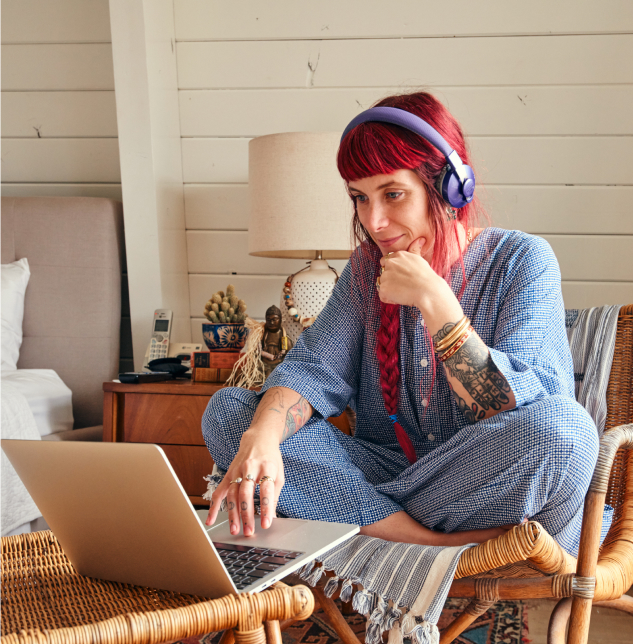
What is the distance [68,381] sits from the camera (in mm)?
1934

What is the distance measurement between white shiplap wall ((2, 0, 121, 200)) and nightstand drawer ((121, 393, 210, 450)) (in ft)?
2.92

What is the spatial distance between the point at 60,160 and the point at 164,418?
110 centimetres

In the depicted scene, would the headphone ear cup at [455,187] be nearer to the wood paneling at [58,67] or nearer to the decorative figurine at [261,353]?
the decorative figurine at [261,353]

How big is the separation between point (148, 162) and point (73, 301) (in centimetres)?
49

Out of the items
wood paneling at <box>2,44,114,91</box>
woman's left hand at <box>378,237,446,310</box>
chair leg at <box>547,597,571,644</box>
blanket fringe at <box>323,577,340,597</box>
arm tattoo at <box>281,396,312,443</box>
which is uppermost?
wood paneling at <box>2,44,114,91</box>

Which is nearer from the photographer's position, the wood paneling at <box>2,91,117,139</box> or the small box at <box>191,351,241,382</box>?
the small box at <box>191,351,241,382</box>

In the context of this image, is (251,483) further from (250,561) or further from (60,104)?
(60,104)

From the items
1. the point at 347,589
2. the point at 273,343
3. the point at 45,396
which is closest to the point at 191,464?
the point at 273,343

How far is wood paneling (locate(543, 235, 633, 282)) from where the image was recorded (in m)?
1.83

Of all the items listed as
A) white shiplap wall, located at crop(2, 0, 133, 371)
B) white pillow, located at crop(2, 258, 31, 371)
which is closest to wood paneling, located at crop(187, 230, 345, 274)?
white shiplap wall, located at crop(2, 0, 133, 371)

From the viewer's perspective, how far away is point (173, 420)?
5.18ft

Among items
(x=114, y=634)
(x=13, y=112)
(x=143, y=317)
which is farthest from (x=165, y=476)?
(x=13, y=112)

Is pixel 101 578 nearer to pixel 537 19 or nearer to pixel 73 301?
pixel 73 301

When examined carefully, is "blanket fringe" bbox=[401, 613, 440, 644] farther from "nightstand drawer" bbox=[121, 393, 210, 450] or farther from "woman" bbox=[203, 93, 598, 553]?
"nightstand drawer" bbox=[121, 393, 210, 450]
